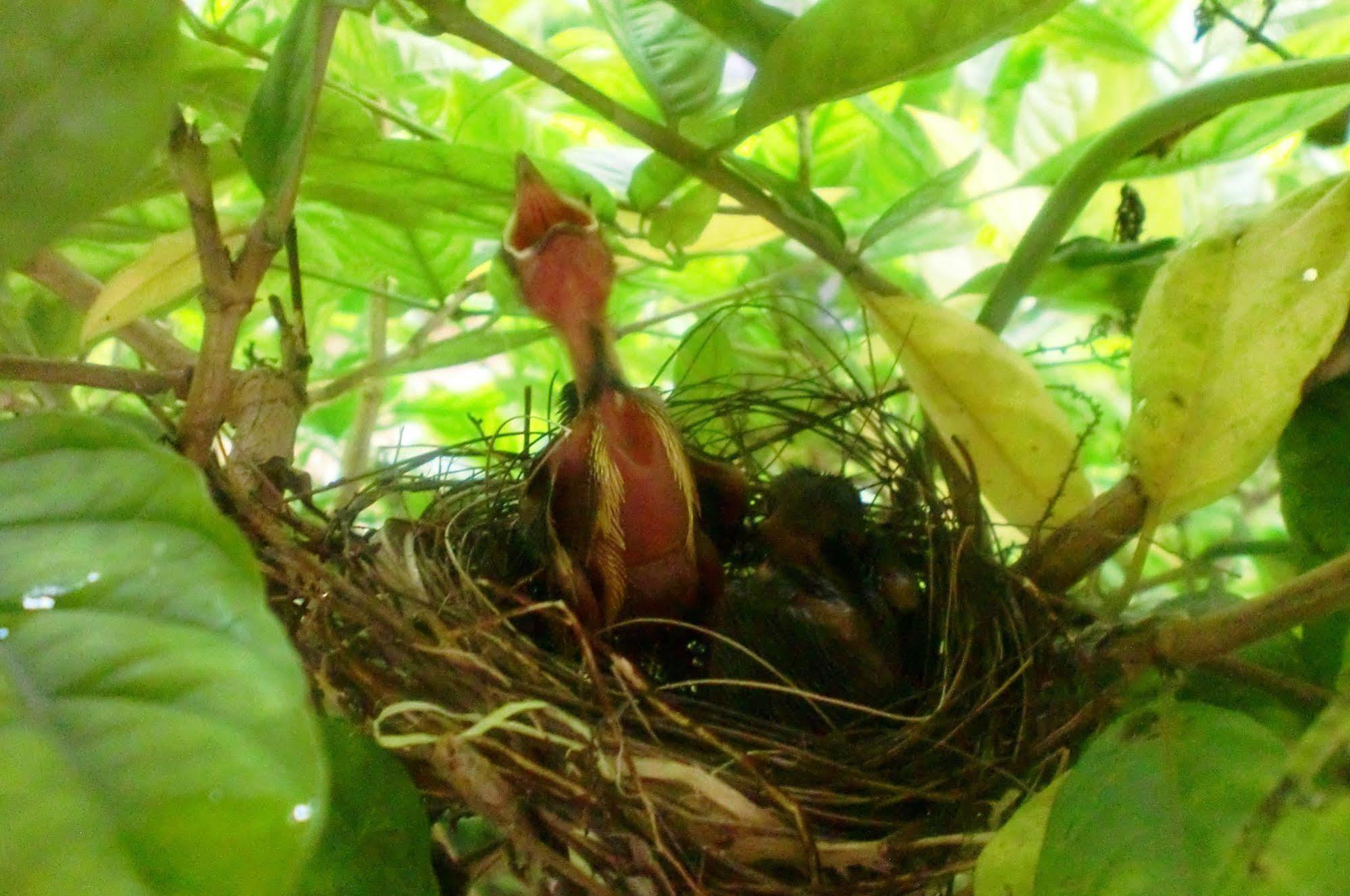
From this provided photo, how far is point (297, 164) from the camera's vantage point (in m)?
0.46

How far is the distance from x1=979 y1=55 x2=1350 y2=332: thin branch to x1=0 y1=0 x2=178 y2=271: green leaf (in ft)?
1.71

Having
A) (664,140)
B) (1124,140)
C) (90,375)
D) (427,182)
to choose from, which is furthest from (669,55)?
(90,375)

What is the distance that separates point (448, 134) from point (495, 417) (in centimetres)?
52

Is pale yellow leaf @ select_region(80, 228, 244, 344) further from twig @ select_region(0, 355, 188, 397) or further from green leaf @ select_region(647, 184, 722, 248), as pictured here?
green leaf @ select_region(647, 184, 722, 248)

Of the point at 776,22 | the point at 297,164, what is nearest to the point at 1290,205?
the point at 776,22

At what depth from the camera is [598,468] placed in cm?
68

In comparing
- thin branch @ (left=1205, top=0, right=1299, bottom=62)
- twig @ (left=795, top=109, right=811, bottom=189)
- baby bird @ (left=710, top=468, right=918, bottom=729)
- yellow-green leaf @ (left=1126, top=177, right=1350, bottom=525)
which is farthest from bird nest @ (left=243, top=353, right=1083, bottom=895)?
thin branch @ (left=1205, top=0, right=1299, bottom=62)

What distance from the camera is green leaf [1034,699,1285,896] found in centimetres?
37

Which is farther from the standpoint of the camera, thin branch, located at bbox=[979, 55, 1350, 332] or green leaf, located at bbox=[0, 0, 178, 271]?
thin branch, located at bbox=[979, 55, 1350, 332]

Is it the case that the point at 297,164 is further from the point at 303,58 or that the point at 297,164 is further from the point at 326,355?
the point at 326,355

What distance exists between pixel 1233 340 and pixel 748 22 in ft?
1.04

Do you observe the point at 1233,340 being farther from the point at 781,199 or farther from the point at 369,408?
the point at 369,408

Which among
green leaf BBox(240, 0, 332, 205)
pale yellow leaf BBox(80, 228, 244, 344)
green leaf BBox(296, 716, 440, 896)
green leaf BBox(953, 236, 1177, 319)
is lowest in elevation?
green leaf BBox(296, 716, 440, 896)

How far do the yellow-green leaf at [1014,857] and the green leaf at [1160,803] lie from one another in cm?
3
